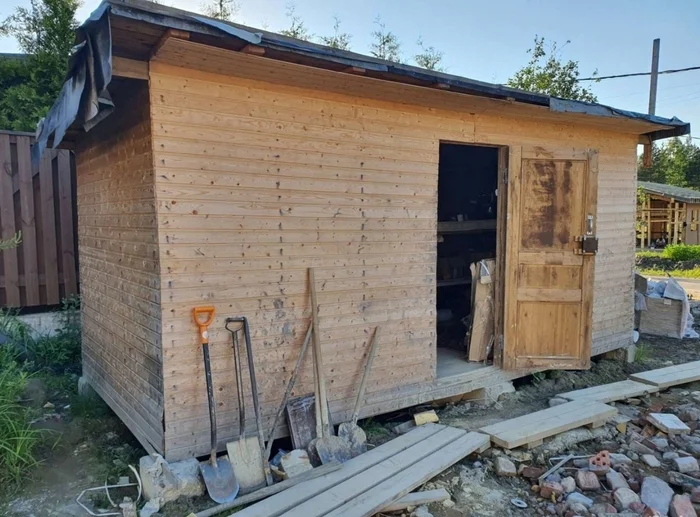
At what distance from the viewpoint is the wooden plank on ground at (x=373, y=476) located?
254cm

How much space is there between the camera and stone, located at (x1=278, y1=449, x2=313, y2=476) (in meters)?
2.96

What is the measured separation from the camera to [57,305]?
5.77 metres

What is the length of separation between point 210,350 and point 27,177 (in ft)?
13.2

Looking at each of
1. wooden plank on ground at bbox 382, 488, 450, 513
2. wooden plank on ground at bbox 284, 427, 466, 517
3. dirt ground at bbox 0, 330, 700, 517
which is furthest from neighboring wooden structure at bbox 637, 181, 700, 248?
wooden plank on ground at bbox 382, 488, 450, 513

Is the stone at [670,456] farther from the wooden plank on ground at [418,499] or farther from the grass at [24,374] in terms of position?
the grass at [24,374]

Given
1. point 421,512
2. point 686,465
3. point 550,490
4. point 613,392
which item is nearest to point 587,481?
point 550,490

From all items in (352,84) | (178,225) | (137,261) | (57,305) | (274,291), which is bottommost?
Answer: (57,305)

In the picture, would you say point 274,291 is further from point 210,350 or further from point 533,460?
point 533,460

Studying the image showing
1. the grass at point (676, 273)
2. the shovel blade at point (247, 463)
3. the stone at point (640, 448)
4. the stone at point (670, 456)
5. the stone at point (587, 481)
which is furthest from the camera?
the grass at point (676, 273)

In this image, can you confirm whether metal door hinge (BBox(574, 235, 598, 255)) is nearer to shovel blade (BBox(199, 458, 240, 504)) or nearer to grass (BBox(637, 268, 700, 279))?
shovel blade (BBox(199, 458, 240, 504))

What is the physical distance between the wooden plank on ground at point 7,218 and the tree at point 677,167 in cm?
3164

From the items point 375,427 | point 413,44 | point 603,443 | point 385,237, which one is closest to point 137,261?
point 385,237

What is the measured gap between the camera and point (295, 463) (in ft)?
9.86

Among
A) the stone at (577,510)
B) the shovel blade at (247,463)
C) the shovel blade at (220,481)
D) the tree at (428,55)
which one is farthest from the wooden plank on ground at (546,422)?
the tree at (428,55)
